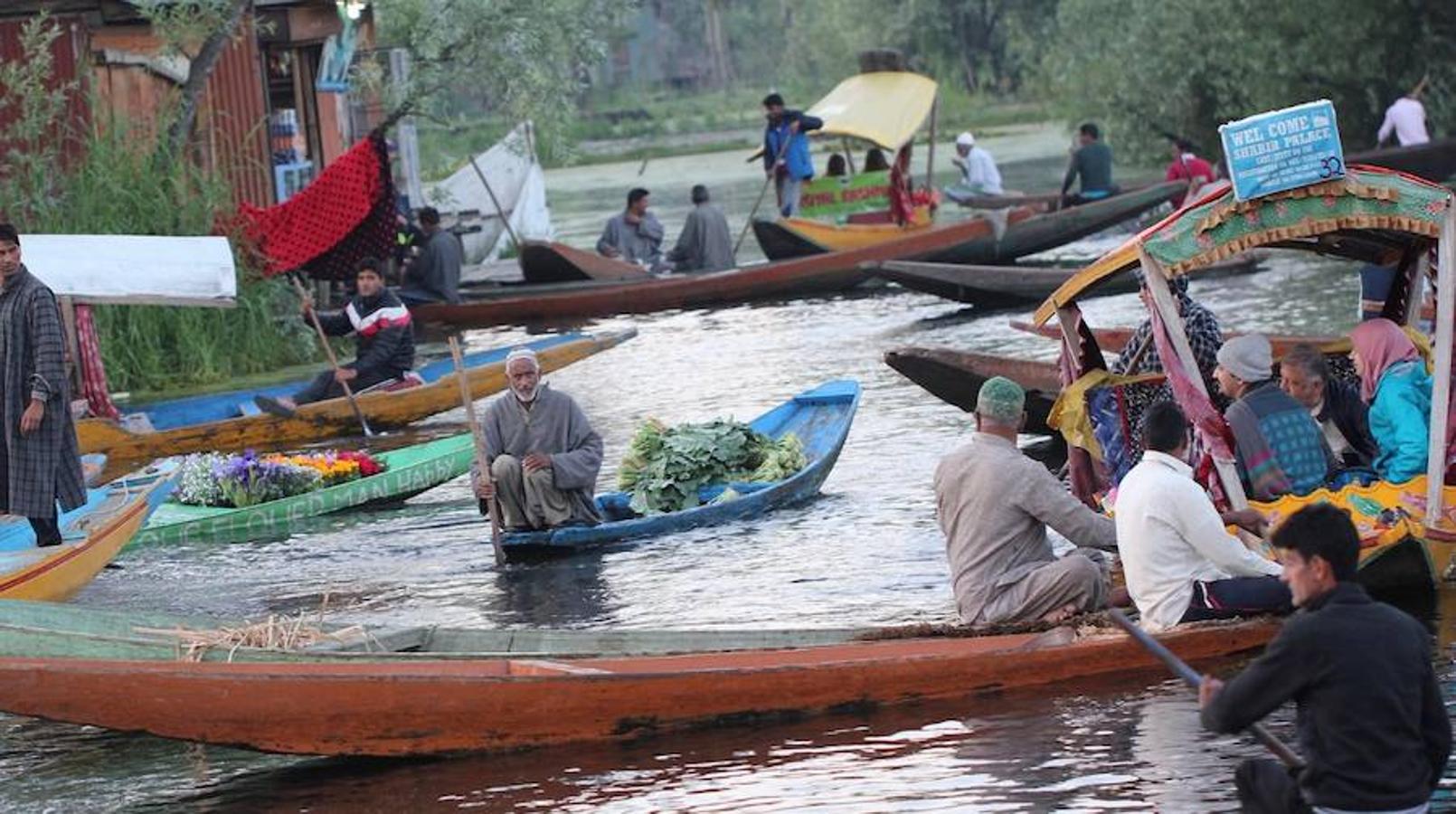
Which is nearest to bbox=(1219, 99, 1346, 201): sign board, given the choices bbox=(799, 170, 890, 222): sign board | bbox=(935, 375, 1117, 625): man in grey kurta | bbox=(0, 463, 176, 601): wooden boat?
bbox=(935, 375, 1117, 625): man in grey kurta

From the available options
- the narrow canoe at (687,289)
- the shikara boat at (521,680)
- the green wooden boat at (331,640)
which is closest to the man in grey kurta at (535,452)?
the green wooden boat at (331,640)

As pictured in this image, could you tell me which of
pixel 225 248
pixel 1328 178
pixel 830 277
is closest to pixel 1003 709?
pixel 1328 178

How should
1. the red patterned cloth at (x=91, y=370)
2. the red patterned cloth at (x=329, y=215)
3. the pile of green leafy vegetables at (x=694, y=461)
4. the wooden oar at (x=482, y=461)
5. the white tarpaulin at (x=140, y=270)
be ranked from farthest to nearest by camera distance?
the red patterned cloth at (x=329, y=215) < the red patterned cloth at (x=91, y=370) < the white tarpaulin at (x=140, y=270) < the pile of green leafy vegetables at (x=694, y=461) < the wooden oar at (x=482, y=461)

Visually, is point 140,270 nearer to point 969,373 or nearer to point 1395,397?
point 969,373

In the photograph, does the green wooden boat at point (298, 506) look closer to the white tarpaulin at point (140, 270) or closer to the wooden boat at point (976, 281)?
the white tarpaulin at point (140, 270)

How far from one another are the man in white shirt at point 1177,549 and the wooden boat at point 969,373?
4.87 metres

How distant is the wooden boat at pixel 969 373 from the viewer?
12922 mm

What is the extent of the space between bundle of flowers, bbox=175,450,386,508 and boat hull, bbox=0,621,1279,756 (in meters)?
5.20

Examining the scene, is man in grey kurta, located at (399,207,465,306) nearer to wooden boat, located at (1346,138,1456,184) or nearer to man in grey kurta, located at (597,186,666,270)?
man in grey kurta, located at (597,186,666,270)

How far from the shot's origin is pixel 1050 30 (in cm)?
4353

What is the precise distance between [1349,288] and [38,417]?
526 inches

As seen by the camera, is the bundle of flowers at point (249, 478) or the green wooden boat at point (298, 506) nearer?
the green wooden boat at point (298, 506)

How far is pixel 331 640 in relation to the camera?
7.98 metres

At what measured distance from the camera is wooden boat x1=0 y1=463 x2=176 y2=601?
9805 millimetres
